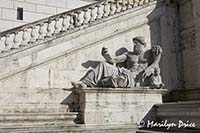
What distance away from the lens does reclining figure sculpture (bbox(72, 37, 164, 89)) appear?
905 centimetres

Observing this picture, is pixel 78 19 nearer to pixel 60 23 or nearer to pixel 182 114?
pixel 60 23

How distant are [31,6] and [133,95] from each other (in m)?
5.98

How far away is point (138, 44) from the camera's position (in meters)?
9.95

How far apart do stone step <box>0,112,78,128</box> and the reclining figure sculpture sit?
983 mm

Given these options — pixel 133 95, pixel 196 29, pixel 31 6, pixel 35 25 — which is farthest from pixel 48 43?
pixel 196 29

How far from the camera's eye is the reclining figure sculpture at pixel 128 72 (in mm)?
9055

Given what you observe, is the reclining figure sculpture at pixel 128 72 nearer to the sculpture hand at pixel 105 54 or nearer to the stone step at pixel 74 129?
the sculpture hand at pixel 105 54

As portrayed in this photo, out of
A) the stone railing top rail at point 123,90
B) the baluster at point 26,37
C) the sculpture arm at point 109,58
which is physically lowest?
the stone railing top rail at point 123,90

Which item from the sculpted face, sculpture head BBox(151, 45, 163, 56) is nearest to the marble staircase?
the sculpted face

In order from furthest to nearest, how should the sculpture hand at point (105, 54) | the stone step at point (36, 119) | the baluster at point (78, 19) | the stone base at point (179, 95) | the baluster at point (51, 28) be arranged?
the stone base at point (179, 95) < the baluster at point (78, 19) < the sculpture hand at point (105, 54) < the baluster at point (51, 28) < the stone step at point (36, 119)

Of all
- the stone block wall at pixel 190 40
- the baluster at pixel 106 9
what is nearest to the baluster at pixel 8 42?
the baluster at pixel 106 9

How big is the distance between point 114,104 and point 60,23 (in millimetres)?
3234

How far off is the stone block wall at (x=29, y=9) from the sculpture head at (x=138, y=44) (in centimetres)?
435

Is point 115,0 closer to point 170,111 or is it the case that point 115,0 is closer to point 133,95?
point 133,95
